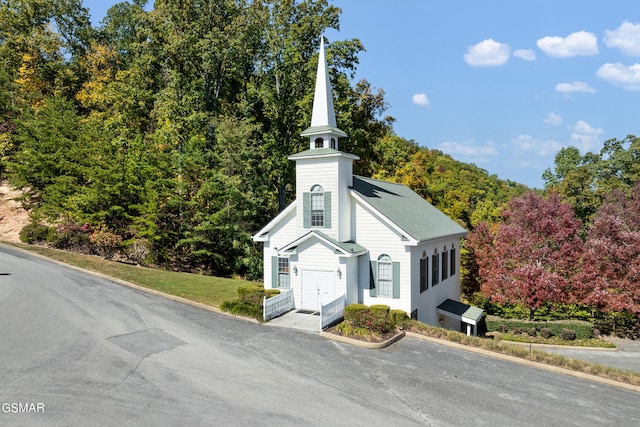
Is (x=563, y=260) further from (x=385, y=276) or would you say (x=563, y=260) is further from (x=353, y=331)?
(x=353, y=331)

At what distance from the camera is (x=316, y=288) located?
21469mm

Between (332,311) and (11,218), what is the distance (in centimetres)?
3690

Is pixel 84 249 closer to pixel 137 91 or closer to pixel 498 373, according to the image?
pixel 137 91

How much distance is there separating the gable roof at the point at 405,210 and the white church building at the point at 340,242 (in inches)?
4.8

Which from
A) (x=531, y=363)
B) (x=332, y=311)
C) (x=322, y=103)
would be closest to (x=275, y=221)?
(x=332, y=311)

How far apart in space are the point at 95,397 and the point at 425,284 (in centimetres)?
1735

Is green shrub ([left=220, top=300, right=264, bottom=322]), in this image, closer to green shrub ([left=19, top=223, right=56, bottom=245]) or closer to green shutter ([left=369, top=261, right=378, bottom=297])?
green shutter ([left=369, top=261, right=378, bottom=297])

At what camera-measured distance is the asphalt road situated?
10672mm

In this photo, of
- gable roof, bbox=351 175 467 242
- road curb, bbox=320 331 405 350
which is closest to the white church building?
gable roof, bbox=351 175 467 242

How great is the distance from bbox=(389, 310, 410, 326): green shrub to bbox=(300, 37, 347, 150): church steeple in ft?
32.5

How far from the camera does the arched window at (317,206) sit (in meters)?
22.1

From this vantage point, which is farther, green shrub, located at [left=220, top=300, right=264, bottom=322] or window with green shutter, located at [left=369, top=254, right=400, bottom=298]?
window with green shutter, located at [left=369, top=254, right=400, bottom=298]

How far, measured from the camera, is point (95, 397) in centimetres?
1099

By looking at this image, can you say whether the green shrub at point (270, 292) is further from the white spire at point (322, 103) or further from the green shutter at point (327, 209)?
the white spire at point (322, 103)
